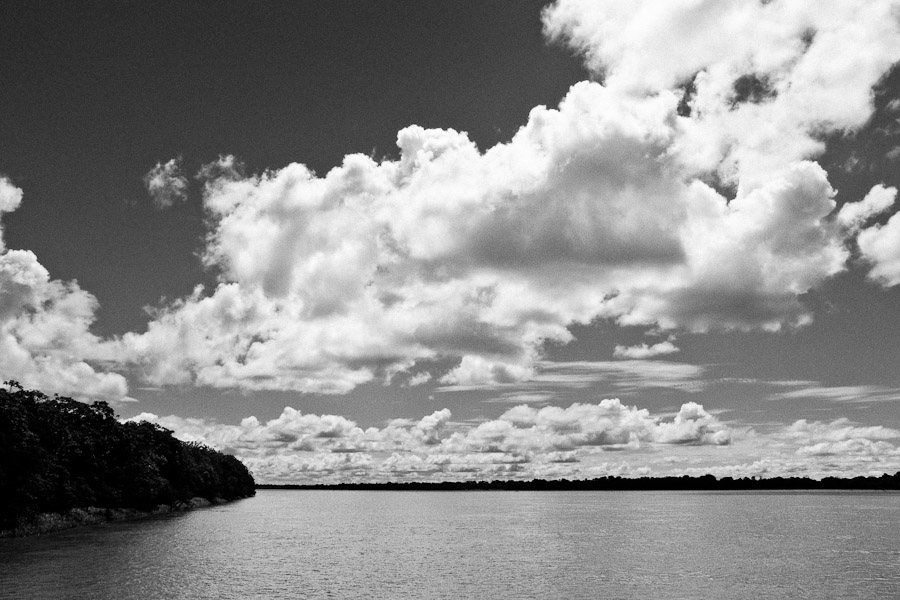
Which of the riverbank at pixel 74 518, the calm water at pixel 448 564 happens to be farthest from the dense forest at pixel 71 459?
the calm water at pixel 448 564

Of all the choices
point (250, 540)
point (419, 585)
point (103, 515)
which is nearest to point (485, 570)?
point (419, 585)

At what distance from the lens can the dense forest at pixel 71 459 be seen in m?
85.8

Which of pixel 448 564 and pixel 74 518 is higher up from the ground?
pixel 74 518

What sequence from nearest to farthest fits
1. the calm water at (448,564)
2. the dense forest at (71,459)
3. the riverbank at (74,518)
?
the calm water at (448,564), the dense forest at (71,459), the riverbank at (74,518)

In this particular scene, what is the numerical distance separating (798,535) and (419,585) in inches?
3009

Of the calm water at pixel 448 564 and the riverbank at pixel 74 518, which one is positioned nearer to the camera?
the calm water at pixel 448 564

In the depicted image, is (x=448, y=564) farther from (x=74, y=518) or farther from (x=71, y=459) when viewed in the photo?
(x=71, y=459)

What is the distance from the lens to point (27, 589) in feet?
163

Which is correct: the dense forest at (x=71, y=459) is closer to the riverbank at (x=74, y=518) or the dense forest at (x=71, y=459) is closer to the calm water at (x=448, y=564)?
the riverbank at (x=74, y=518)

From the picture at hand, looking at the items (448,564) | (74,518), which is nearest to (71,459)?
(74,518)

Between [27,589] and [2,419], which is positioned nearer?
[27,589]

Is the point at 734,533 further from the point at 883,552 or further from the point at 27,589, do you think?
the point at 27,589

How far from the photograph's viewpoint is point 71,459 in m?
116

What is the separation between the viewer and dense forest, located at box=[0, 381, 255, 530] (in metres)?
85.8
